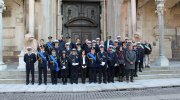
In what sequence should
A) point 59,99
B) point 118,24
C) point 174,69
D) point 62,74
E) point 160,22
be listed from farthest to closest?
point 118,24 < point 160,22 < point 174,69 < point 62,74 < point 59,99

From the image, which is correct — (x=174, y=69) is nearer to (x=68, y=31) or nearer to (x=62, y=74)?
(x=62, y=74)

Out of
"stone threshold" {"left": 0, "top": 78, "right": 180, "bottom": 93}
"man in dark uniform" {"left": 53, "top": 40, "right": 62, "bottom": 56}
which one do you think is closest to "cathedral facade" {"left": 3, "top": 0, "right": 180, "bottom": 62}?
"man in dark uniform" {"left": 53, "top": 40, "right": 62, "bottom": 56}

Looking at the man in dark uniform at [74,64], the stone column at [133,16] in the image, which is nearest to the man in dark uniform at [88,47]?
the man in dark uniform at [74,64]

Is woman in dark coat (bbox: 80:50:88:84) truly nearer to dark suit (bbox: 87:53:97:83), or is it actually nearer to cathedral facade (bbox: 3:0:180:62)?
dark suit (bbox: 87:53:97:83)

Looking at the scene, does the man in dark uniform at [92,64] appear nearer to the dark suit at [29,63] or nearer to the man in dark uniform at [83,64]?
the man in dark uniform at [83,64]

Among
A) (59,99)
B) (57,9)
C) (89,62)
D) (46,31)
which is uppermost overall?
(57,9)

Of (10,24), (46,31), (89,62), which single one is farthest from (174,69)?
(10,24)

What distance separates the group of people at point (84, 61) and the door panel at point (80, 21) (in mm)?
5448

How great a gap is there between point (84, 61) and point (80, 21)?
6.64 meters

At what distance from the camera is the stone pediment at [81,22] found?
20.1 metres

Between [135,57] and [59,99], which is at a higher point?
[135,57]

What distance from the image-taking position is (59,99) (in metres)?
10.8

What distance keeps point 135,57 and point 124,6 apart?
618cm

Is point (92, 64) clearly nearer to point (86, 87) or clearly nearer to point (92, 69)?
point (92, 69)
